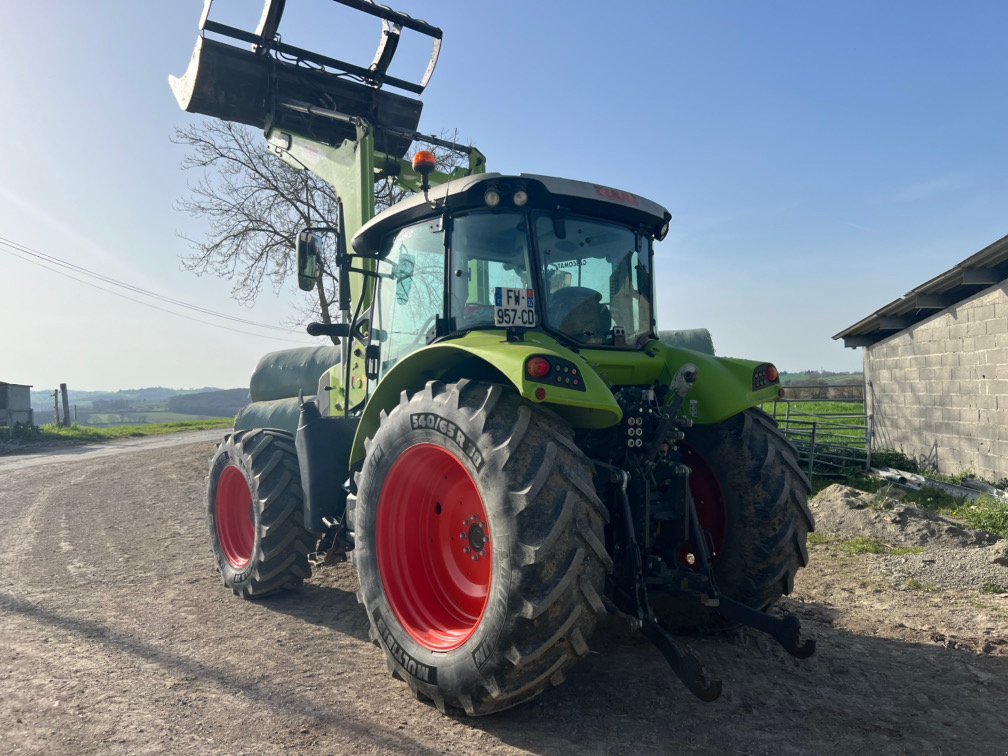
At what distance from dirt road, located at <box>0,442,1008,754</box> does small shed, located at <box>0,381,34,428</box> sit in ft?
71.2

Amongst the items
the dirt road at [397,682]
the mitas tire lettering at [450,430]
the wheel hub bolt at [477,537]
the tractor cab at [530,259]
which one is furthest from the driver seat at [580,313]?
the dirt road at [397,682]

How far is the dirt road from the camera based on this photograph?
3102 millimetres

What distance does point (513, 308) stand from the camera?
3.75 meters

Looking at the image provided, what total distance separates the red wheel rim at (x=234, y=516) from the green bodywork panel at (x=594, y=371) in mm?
1701

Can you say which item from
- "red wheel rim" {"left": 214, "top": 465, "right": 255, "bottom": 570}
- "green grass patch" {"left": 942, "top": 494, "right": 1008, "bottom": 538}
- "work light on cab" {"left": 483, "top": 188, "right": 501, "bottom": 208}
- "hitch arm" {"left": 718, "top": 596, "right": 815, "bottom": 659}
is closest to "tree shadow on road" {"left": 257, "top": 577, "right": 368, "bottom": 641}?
"red wheel rim" {"left": 214, "top": 465, "right": 255, "bottom": 570}

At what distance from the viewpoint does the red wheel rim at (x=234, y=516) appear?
578 cm

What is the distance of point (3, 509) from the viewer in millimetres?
9602

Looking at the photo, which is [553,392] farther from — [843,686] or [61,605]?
[61,605]

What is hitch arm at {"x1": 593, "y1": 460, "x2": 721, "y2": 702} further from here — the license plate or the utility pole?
the utility pole

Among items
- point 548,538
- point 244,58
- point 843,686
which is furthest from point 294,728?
point 244,58

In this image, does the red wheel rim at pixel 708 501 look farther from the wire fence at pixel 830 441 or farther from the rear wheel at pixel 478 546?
the wire fence at pixel 830 441

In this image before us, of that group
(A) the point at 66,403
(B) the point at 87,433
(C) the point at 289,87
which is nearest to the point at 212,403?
(A) the point at 66,403

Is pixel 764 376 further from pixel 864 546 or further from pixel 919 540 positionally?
pixel 919 540

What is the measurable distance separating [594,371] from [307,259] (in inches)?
98.8
